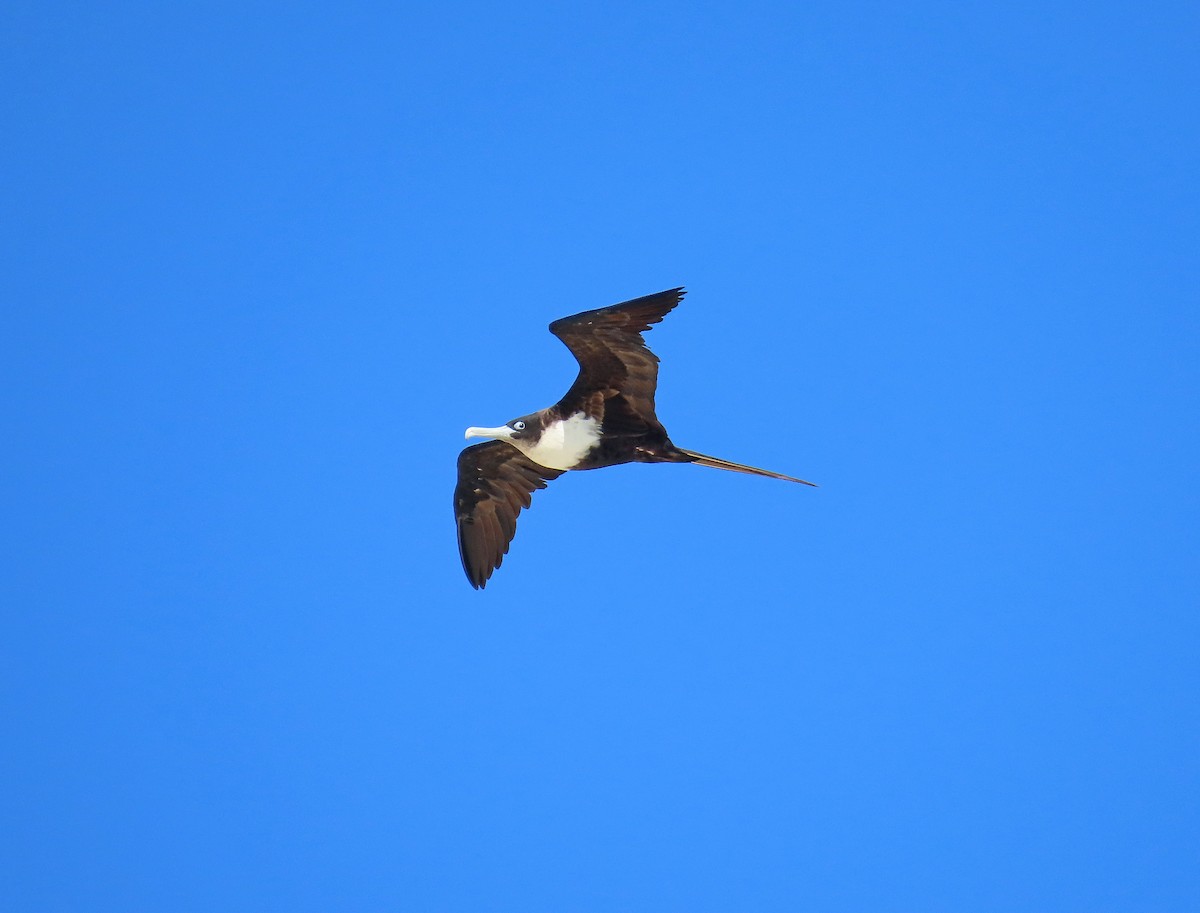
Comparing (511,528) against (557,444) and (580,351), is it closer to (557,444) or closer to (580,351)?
(557,444)

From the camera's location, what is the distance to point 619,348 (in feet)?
21.8

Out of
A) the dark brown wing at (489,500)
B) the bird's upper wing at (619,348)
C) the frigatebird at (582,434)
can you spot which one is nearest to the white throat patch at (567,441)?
the frigatebird at (582,434)

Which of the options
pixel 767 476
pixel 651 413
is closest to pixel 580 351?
pixel 651 413

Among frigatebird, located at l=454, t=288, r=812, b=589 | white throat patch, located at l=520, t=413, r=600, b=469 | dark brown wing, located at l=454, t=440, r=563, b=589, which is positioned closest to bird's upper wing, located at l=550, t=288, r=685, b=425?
frigatebird, located at l=454, t=288, r=812, b=589

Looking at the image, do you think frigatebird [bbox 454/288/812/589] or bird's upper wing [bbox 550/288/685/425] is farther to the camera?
frigatebird [bbox 454/288/812/589]

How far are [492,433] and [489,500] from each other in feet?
2.65

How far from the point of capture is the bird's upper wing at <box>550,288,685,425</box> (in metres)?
6.44

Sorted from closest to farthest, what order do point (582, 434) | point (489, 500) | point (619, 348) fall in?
point (619, 348) < point (582, 434) < point (489, 500)

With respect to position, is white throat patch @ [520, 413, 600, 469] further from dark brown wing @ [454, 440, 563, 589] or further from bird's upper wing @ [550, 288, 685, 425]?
dark brown wing @ [454, 440, 563, 589]

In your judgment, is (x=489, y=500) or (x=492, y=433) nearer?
(x=492, y=433)

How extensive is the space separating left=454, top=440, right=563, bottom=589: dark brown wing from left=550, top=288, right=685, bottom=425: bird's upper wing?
3.39ft

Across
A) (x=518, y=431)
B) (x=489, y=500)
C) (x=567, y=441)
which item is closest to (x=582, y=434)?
(x=567, y=441)

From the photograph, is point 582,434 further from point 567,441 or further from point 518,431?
point 518,431

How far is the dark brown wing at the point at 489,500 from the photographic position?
7871 mm
